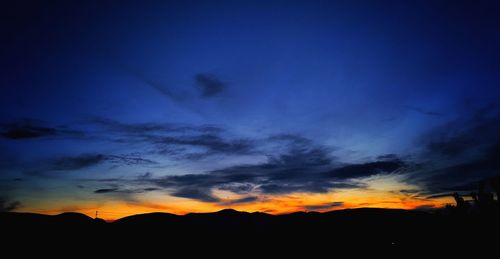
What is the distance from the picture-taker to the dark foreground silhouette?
27.5 meters

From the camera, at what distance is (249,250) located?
42375mm

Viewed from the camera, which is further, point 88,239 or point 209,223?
point 209,223

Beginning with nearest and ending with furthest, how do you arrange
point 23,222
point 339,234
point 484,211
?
point 484,211
point 23,222
point 339,234

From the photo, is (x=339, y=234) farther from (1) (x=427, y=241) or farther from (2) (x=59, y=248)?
(2) (x=59, y=248)

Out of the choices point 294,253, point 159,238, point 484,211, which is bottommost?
point 294,253

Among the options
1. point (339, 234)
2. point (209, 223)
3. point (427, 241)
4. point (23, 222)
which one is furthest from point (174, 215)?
point (427, 241)

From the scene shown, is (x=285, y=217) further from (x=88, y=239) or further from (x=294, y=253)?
(x=88, y=239)

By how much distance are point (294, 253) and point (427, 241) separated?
18054 mm

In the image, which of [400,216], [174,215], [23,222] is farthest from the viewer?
[400,216]

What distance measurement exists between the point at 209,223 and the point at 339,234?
100 feet

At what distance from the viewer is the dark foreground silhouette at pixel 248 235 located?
27.5 m

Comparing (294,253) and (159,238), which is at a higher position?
(159,238)

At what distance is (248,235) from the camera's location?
170 feet

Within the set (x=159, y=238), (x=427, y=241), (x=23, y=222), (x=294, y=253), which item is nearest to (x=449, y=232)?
(x=427, y=241)
